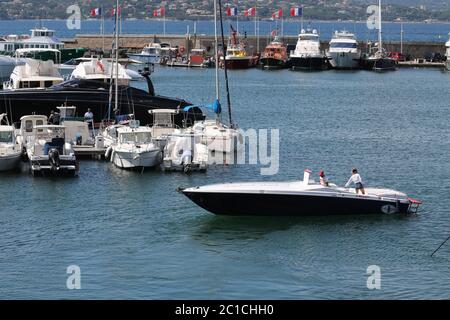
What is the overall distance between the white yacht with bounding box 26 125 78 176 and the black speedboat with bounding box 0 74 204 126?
12401mm

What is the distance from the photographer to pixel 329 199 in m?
35.9

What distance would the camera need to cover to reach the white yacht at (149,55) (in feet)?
441

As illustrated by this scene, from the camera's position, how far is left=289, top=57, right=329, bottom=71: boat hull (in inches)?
4967

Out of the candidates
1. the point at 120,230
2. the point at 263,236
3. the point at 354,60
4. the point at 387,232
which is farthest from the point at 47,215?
the point at 354,60

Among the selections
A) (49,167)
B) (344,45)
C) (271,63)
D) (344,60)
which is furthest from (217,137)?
(344,60)

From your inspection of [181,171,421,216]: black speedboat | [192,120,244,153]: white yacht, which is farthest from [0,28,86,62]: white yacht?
[181,171,421,216]: black speedboat

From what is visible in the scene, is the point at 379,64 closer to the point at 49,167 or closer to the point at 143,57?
the point at 143,57

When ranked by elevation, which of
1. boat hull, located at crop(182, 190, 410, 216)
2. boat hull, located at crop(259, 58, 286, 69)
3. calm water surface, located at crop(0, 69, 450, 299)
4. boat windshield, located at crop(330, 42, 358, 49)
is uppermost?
boat windshield, located at crop(330, 42, 358, 49)

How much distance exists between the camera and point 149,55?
Result: 443ft

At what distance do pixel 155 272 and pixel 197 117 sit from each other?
2957 cm

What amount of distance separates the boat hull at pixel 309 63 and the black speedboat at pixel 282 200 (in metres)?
90.7

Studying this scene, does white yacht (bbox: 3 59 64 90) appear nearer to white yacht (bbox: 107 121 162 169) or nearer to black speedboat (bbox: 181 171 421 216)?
white yacht (bbox: 107 121 162 169)
